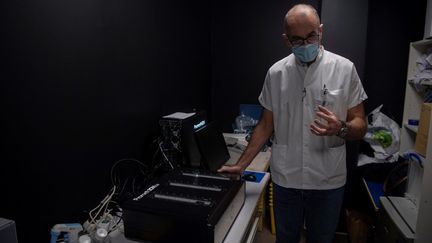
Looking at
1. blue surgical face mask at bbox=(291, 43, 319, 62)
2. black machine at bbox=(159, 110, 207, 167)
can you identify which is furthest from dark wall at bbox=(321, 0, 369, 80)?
black machine at bbox=(159, 110, 207, 167)

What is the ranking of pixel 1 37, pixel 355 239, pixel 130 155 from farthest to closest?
pixel 355 239
pixel 130 155
pixel 1 37

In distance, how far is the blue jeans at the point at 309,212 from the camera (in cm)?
156

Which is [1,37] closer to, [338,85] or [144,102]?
[144,102]

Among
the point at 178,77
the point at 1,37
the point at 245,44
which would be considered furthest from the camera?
the point at 245,44

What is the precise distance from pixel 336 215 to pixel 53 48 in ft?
4.82

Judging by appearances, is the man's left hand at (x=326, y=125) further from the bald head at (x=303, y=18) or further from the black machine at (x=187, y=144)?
the black machine at (x=187, y=144)

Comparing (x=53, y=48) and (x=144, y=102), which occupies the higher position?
(x=53, y=48)

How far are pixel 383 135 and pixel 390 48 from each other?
0.78 m

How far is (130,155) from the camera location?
1.73 m

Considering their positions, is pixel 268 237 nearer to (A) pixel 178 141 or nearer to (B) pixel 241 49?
(A) pixel 178 141

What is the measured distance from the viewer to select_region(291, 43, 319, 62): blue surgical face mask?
1.45 metres

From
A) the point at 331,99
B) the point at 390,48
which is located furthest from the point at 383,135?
the point at 331,99

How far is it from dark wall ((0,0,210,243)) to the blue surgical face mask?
0.86 meters

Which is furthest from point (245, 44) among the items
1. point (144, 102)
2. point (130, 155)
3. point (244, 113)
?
point (130, 155)
